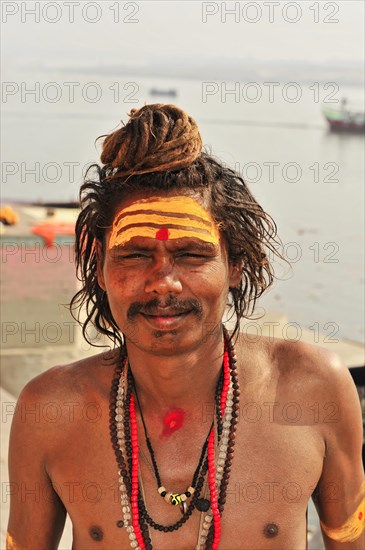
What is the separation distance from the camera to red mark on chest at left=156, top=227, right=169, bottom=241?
2.27 metres

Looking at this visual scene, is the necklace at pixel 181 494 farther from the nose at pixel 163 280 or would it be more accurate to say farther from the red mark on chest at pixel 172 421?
the nose at pixel 163 280

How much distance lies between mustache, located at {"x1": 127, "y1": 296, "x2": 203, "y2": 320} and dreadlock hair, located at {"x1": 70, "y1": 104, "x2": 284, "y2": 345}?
0.24 metres

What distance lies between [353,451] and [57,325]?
4.25 meters

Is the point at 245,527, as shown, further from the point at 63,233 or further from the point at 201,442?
the point at 63,233

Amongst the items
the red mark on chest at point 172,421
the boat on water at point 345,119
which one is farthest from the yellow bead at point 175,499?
the boat on water at point 345,119

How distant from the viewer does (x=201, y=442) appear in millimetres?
2492

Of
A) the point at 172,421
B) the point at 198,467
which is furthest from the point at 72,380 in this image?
the point at 198,467

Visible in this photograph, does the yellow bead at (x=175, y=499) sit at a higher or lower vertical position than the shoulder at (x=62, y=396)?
lower

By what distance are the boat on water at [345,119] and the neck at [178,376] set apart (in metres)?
34.3

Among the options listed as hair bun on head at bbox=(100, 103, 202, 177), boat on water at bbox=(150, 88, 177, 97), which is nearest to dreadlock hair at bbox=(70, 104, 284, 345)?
hair bun on head at bbox=(100, 103, 202, 177)

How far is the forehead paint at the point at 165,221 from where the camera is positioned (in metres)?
2.27

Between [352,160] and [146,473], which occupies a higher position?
[352,160]

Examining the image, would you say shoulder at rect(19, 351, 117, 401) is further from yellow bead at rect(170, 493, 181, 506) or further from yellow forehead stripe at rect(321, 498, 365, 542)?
yellow forehead stripe at rect(321, 498, 365, 542)

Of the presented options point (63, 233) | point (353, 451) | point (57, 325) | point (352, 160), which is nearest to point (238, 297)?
point (353, 451)
